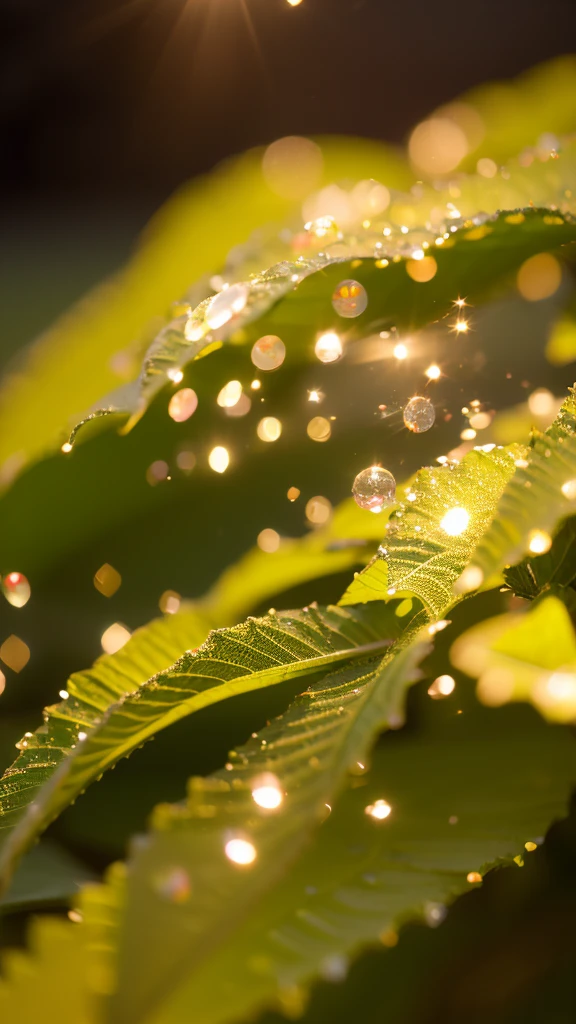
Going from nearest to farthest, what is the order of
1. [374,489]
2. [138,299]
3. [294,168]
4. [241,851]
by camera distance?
[241,851] → [374,489] → [138,299] → [294,168]

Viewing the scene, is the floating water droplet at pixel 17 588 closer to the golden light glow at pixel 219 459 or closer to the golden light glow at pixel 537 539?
the golden light glow at pixel 219 459

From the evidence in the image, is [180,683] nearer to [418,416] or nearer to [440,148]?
[418,416]

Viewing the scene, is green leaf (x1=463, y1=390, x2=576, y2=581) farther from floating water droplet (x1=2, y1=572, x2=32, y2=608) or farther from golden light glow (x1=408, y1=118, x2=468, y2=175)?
golden light glow (x1=408, y1=118, x2=468, y2=175)

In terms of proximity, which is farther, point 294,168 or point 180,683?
point 294,168

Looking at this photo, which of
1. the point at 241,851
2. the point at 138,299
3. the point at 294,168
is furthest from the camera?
the point at 294,168

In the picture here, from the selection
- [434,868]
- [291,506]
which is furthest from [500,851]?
[291,506]

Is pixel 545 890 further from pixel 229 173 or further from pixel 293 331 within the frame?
pixel 229 173

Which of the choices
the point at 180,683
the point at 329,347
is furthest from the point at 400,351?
the point at 180,683
